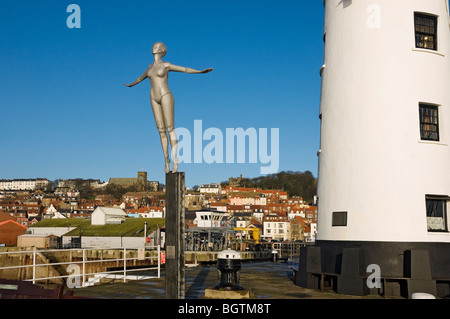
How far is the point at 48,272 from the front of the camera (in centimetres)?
5697

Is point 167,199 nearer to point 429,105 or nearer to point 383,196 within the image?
point 383,196

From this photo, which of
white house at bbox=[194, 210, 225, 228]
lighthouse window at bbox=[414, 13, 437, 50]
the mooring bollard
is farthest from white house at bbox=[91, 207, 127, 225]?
lighthouse window at bbox=[414, 13, 437, 50]

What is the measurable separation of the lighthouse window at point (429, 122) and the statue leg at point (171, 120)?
8037mm

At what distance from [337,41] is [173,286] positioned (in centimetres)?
981

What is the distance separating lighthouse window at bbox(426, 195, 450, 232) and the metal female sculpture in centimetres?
816

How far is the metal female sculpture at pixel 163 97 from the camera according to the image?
11023mm

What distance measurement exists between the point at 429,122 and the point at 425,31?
290 centimetres

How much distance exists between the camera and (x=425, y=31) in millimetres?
15883

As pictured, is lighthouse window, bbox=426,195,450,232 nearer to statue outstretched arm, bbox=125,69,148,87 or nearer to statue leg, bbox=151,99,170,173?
statue leg, bbox=151,99,170,173

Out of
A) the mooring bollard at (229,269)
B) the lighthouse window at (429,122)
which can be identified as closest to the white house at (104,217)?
the mooring bollard at (229,269)

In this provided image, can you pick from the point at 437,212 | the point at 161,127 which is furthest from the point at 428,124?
the point at 161,127

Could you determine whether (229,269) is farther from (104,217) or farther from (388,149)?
(104,217)
